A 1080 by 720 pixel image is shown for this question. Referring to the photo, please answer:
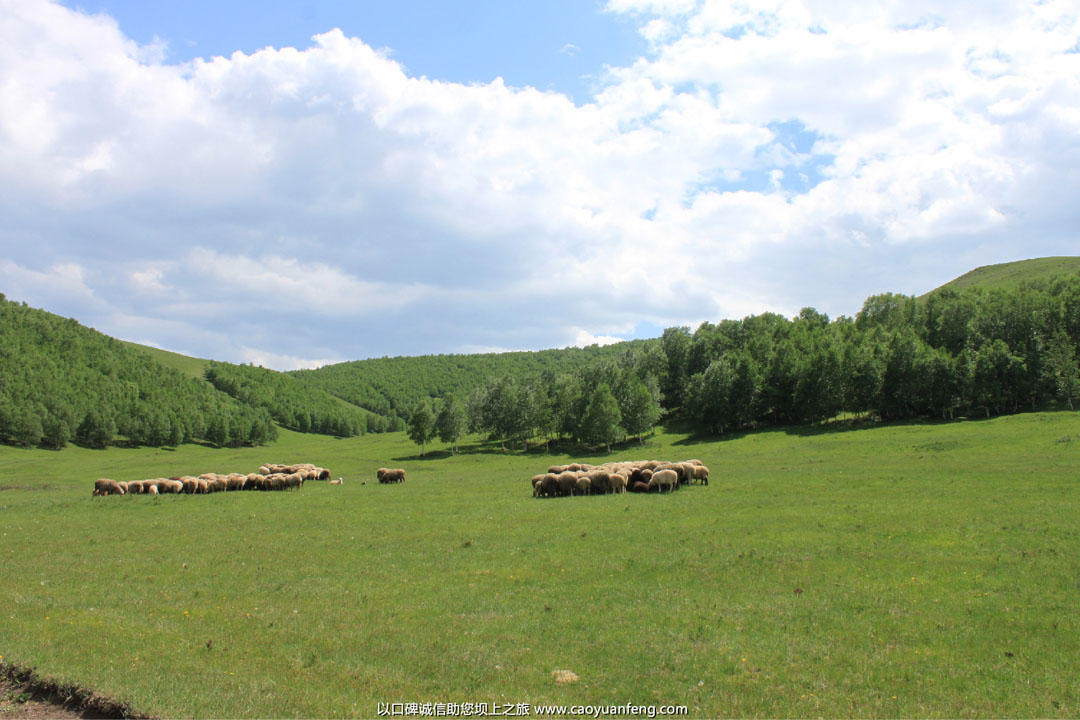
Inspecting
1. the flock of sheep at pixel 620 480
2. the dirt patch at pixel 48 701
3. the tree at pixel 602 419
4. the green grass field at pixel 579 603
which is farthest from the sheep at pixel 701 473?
the tree at pixel 602 419

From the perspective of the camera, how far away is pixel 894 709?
28.6ft

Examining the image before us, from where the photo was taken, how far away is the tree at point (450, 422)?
9362cm

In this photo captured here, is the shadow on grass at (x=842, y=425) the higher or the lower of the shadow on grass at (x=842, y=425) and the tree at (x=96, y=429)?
the lower

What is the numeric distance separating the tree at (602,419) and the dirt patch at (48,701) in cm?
7481

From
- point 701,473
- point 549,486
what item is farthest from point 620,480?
point 701,473

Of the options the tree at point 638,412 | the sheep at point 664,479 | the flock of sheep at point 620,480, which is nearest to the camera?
the sheep at point 664,479

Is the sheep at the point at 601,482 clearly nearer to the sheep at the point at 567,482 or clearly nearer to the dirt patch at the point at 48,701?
the sheep at the point at 567,482

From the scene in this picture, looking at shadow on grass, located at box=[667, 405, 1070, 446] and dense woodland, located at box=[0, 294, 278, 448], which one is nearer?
shadow on grass, located at box=[667, 405, 1070, 446]

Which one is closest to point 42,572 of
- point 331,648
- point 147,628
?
point 147,628

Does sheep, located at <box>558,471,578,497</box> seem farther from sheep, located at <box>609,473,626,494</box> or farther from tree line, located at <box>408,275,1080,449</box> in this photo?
tree line, located at <box>408,275,1080,449</box>

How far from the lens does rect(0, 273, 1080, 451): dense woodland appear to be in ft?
260

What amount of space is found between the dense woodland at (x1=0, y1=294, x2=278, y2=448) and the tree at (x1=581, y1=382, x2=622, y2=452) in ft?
344

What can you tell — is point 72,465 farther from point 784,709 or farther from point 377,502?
point 784,709

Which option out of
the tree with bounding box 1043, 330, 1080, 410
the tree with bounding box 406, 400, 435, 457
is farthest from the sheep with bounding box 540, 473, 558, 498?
the tree with bounding box 1043, 330, 1080, 410
